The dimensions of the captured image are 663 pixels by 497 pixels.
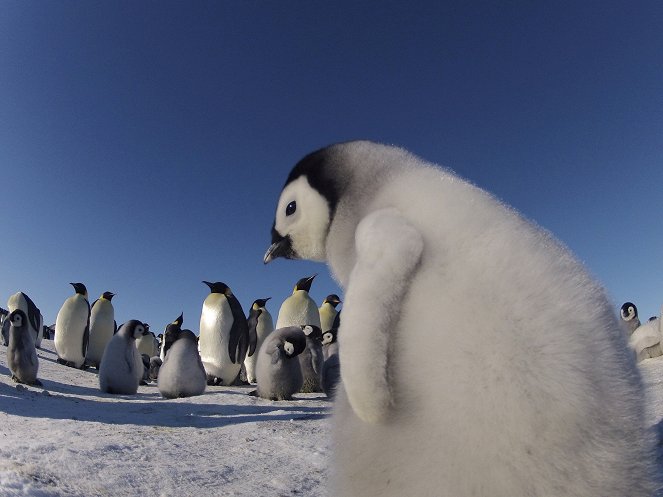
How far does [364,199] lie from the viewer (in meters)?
1.37

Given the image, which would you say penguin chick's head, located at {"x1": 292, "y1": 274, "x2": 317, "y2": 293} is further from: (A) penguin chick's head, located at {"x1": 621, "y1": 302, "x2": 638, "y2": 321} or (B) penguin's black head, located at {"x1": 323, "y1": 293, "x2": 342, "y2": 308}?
(A) penguin chick's head, located at {"x1": 621, "y1": 302, "x2": 638, "y2": 321}

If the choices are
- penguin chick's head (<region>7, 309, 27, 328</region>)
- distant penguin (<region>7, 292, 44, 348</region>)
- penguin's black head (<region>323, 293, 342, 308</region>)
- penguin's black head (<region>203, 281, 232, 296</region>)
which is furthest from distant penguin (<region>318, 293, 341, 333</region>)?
distant penguin (<region>7, 292, 44, 348</region>)

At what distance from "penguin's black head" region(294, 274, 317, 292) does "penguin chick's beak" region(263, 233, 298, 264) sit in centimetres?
1081

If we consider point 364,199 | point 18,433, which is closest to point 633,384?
point 364,199

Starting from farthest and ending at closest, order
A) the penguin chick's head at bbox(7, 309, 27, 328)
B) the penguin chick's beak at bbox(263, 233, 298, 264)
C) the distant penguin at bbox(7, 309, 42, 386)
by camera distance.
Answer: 1. the penguin chick's head at bbox(7, 309, 27, 328)
2. the distant penguin at bbox(7, 309, 42, 386)
3. the penguin chick's beak at bbox(263, 233, 298, 264)

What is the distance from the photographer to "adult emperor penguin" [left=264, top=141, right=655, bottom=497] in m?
0.93

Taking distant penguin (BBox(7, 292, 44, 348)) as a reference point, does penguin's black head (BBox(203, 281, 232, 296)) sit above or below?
below

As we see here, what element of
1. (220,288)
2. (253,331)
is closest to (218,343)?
(220,288)

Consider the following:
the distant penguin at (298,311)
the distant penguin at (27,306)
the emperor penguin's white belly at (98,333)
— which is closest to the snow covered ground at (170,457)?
the distant penguin at (298,311)

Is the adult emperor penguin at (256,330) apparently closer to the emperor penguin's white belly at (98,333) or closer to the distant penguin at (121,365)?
the distant penguin at (121,365)

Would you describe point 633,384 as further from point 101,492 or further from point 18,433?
point 18,433

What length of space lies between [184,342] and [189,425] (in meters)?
3.87

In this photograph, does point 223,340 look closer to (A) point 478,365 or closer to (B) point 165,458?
(B) point 165,458

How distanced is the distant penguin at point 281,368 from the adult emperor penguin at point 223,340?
10.1 feet
